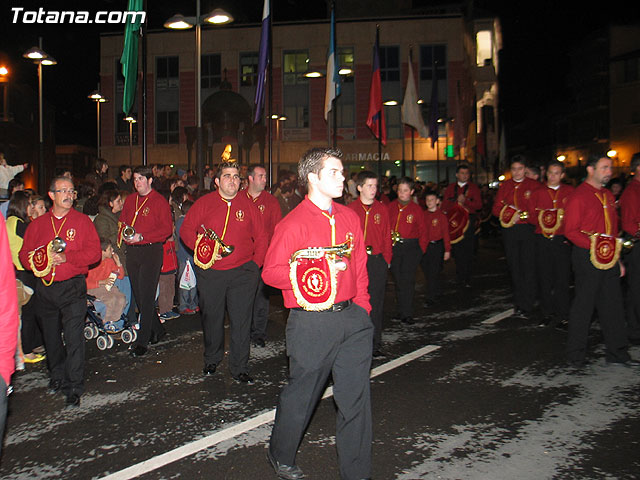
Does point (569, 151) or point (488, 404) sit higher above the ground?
point (569, 151)

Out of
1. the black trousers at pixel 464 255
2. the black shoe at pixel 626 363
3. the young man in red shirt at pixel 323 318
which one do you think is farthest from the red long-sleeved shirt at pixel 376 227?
the black trousers at pixel 464 255

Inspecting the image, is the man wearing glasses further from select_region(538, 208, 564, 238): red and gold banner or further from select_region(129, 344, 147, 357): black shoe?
select_region(538, 208, 564, 238): red and gold banner

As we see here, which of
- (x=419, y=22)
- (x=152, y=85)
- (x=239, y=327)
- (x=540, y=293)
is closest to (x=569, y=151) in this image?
(x=419, y=22)

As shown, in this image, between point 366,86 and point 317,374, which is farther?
point 366,86

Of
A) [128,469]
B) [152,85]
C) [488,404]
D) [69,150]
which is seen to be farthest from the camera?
[69,150]

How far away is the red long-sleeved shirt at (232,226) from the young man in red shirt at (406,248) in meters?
2.94

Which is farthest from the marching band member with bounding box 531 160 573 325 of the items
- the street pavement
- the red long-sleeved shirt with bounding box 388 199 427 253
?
the red long-sleeved shirt with bounding box 388 199 427 253

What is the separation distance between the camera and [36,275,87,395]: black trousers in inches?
245

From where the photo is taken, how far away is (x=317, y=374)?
14.1ft

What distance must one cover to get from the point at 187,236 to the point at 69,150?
64692 mm

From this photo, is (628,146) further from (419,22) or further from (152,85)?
(152,85)

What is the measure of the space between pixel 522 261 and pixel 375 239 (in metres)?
3.31

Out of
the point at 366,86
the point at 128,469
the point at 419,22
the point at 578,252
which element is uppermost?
the point at 419,22

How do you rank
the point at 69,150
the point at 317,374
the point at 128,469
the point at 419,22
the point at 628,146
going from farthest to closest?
the point at 69,150 < the point at 628,146 < the point at 419,22 < the point at 128,469 < the point at 317,374
